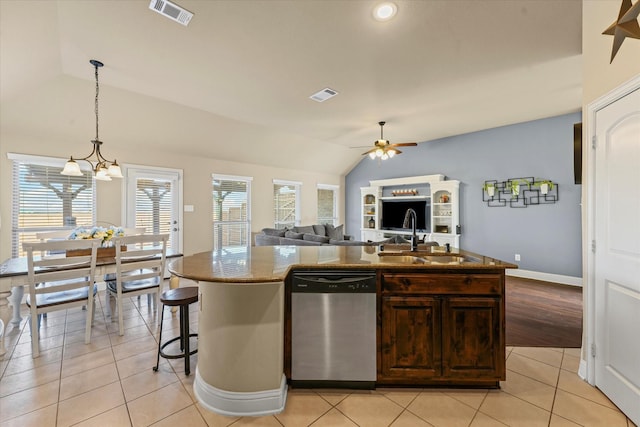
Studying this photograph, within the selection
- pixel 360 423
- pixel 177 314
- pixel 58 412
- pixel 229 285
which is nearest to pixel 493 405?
pixel 360 423

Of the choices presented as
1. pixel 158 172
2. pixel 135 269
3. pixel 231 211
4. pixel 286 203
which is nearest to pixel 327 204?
pixel 286 203

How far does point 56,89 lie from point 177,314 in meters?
3.28

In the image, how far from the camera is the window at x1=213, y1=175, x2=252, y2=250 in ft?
20.2

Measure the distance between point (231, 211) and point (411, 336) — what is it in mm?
5271

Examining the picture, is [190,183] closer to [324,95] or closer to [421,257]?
[324,95]

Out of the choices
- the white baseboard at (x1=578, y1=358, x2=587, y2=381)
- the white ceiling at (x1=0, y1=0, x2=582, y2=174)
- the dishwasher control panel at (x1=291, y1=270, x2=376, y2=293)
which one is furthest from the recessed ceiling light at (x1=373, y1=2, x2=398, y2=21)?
the white baseboard at (x1=578, y1=358, x2=587, y2=381)

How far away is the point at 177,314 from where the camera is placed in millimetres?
3449

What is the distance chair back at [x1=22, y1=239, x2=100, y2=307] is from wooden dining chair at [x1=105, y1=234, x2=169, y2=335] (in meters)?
0.23

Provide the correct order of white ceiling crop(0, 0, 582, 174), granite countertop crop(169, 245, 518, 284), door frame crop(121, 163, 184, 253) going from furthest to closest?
door frame crop(121, 163, 184, 253) → white ceiling crop(0, 0, 582, 174) → granite countertop crop(169, 245, 518, 284)

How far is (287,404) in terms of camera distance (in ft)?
6.10

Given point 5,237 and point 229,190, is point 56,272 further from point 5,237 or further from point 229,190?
point 229,190

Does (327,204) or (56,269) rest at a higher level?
(327,204)

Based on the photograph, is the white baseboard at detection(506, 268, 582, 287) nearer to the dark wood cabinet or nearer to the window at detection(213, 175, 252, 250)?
the dark wood cabinet

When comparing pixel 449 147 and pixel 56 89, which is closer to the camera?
pixel 56 89
